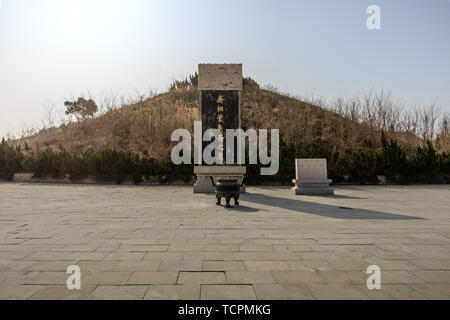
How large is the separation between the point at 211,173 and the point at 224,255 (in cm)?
715

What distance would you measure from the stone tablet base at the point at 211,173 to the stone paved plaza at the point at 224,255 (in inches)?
178

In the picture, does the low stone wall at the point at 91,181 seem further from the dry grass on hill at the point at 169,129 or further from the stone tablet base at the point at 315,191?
the stone tablet base at the point at 315,191

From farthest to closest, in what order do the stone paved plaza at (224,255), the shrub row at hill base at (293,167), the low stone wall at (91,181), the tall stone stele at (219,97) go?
1. the low stone wall at (91,181)
2. the shrub row at hill base at (293,167)
3. the tall stone stele at (219,97)
4. the stone paved plaza at (224,255)

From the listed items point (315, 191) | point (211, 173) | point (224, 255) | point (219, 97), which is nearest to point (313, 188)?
point (315, 191)

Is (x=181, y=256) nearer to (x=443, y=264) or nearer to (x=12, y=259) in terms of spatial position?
(x=12, y=259)

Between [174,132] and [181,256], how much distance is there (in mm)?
18052

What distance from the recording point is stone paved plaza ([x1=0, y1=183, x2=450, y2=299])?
7.24 feet

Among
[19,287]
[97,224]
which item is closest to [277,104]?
[97,224]

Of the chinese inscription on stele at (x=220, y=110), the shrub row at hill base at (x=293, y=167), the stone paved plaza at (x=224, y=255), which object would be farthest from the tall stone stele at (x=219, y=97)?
the stone paved plaza at (x=224, y=255)

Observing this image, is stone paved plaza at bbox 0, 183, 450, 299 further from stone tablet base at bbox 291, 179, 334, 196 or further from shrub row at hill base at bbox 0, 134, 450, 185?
shrub row at hill base at bbox 0, 134, 450, 185

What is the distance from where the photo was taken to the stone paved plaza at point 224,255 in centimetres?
221

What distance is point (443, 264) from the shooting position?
281 centimetres

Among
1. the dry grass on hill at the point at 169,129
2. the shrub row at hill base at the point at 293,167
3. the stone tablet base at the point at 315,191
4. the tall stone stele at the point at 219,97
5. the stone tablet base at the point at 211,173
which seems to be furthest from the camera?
the dry grass on hill at the point at 169,129

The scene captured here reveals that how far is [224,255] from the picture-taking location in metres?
3.07
